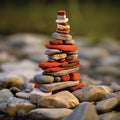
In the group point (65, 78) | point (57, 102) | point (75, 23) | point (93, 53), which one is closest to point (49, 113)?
point (57, 102)

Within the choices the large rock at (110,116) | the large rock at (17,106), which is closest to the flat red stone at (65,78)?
the large rock at (17,106)

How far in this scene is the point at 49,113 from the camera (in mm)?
5230

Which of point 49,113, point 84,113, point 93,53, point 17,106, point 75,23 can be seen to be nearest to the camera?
point 84,113

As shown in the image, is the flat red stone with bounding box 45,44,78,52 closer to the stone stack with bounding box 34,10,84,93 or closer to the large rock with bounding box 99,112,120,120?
Answer: the stone stack with bounding box 34,10,84,93

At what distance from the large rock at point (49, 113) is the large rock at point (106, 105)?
0.33 meters

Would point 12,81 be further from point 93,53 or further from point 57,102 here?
point 93,53

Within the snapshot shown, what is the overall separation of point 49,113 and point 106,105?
2.08 ft

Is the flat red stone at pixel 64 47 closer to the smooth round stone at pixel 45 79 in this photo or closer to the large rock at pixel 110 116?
the smooth round stone at pixel 45 79

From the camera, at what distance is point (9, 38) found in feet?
52.0

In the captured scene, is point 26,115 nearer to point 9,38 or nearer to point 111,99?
point 111,99

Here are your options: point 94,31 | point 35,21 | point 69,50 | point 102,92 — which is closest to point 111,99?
point 102,92

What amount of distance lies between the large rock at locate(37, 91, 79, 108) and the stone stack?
7.7 inches

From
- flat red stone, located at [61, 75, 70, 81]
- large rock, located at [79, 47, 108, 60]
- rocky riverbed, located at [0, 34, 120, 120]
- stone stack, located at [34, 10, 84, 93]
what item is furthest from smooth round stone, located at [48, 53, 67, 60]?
large rock, located at [79, 47, 108, 60]

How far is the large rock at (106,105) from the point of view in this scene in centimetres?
537
